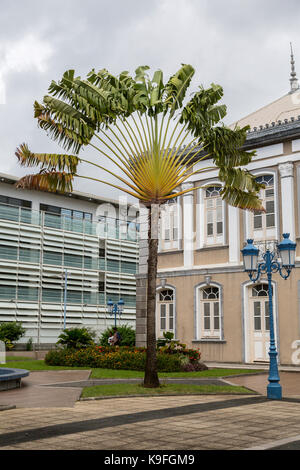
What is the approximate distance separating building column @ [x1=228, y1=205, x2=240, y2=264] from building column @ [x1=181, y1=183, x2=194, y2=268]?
1.90m

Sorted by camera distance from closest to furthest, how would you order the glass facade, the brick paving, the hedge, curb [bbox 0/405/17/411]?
the brick paving
curb [bbox 0/405/17/411]
the hedge
the glass facade

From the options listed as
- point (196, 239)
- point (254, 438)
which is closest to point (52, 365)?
point (196, 239)

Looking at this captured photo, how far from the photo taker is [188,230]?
79.0ft

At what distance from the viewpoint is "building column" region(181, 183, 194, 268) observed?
23.8 meters

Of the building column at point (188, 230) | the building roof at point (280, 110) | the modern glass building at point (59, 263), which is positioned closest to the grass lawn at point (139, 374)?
the building column at point (188, 230)

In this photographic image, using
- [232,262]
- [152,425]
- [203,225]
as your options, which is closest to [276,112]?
[203,225]

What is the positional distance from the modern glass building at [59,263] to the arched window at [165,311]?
13075mm

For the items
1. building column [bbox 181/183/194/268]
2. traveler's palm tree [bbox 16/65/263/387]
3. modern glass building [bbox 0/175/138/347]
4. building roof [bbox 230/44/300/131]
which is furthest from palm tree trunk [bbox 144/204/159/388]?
modern glass building [bbox 0/175/138/347]

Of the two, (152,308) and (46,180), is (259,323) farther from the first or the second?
(46,180)

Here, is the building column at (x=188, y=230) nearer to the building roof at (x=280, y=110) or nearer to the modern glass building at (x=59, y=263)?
the building roof at (x=280, y=110)

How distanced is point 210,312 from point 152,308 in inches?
375

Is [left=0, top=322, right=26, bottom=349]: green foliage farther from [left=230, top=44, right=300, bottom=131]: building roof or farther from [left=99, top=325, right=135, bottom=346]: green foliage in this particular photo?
[left=230, top=44, right=300, bottom=131]: building roof
